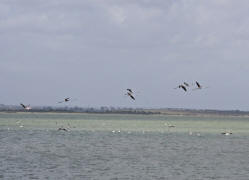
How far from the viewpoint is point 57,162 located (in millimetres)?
54875

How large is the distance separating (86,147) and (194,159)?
53.4 feet

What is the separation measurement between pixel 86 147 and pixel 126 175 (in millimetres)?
26081

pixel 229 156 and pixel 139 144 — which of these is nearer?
pixel 229 156

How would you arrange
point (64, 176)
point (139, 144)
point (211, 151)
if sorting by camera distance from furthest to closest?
point (139, 144) → point (211, 151) → point (64, 176)

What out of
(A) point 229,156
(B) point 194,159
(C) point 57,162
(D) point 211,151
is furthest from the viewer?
(D) point 211,151

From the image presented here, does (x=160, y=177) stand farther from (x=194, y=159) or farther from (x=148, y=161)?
(x=194, y=159)

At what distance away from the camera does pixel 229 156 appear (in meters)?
65.7

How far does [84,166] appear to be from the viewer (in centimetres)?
5222

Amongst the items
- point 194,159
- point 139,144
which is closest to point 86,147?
point 139,144

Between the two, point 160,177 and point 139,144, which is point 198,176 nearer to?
point 160,177

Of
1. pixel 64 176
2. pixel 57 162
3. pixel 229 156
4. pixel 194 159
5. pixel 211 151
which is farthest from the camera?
pixel 211 151

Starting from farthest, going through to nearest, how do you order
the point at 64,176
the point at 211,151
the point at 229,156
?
the point at 211,151
the point at 229,156
the point at 64,176

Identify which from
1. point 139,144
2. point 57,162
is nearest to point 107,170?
point 57,162

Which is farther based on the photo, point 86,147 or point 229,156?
point 86,147
